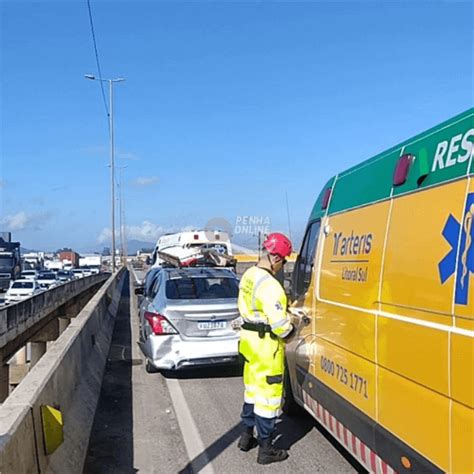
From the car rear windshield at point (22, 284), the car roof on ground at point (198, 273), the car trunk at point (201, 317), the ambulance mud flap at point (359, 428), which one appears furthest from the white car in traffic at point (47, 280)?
the ambulance mud flap at point (359, 428)

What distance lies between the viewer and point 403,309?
3.41 meters

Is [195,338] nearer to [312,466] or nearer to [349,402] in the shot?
[312,466]

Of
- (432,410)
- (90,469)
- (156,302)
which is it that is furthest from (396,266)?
(156,302)

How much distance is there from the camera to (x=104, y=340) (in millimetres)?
10695

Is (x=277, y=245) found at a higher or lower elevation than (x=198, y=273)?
higher

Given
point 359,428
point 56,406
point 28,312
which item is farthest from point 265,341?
point 28,312

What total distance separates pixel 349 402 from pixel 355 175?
172 cm

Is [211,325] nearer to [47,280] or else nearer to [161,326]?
[161,326]

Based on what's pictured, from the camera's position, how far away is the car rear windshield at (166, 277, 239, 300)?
905 cm

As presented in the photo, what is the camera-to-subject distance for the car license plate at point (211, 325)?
27.6ft

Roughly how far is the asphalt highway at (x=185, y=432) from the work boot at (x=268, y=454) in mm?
68

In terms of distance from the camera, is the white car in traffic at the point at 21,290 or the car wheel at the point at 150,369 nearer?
the car wheel at the point at 150,369

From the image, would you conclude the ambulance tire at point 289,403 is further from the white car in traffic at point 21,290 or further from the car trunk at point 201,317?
the white car in traffic at point 21,290

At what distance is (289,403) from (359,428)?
2.40 metres
